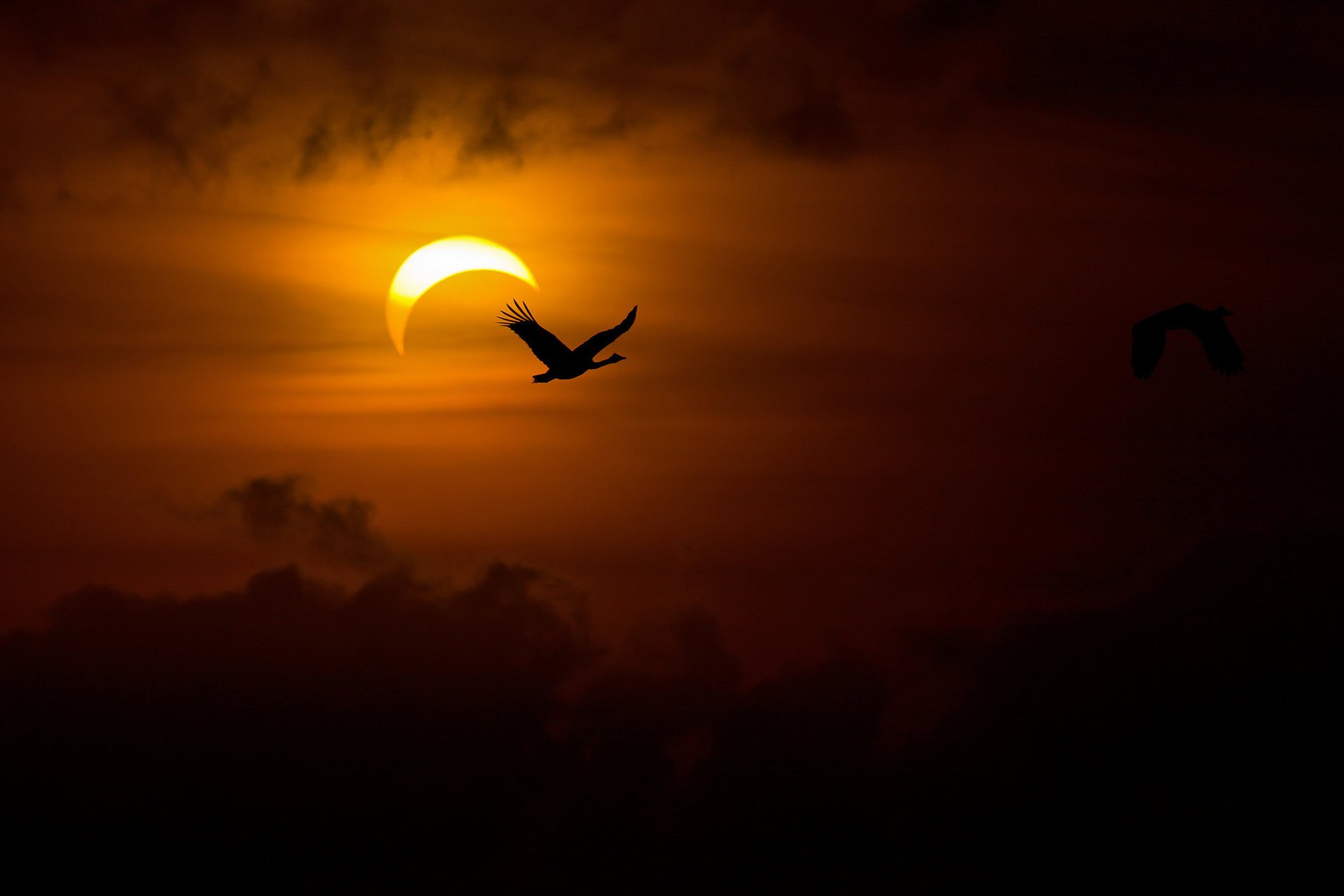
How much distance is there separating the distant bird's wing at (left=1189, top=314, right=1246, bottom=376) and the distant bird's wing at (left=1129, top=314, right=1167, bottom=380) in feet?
2.62

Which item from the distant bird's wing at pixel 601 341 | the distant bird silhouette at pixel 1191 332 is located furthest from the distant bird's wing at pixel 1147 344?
the distant bird's wing at pixel 601 341

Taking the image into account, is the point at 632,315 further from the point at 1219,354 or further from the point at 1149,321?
the point at 1219,354

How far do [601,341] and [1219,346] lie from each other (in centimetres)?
1590

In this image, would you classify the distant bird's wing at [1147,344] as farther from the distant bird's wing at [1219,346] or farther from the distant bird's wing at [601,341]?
the distant bird's wing at [601,341]

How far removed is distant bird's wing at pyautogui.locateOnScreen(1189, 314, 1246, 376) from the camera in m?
31.7

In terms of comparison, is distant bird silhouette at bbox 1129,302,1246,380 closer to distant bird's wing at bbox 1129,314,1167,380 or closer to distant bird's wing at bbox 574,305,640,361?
distant bird's wing at bbox 1129,314,1167,380

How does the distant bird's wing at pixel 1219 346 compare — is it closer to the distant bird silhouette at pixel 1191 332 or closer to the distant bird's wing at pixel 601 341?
the distant bird silhouette at pixel 1191 332

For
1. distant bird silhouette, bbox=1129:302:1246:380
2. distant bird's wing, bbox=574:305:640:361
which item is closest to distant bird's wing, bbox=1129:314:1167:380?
distant bird silhouette, bbox=1129:302:1246:380

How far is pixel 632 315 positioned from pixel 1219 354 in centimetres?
1509

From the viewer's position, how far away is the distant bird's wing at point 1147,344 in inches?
1232

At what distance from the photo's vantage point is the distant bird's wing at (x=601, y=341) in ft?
105

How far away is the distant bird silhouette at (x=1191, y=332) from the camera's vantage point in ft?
103

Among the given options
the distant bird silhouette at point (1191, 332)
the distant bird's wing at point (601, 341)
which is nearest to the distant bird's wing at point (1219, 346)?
the distant bird silhouette at point (1191, 332)

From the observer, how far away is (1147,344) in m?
31.8
